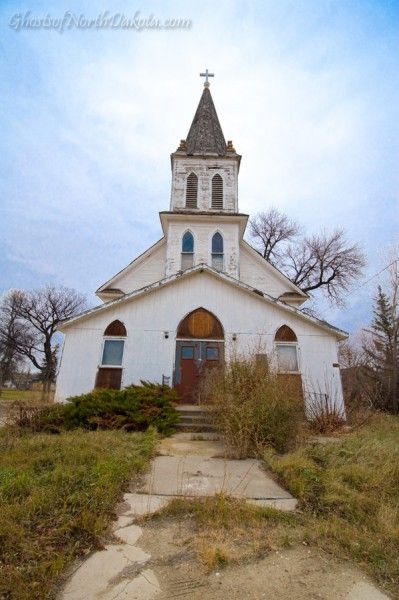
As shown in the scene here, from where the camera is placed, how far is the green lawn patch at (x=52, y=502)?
286 centimetres

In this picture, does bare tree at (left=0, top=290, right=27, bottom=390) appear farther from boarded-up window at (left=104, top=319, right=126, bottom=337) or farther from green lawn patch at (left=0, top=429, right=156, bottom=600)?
green lawn patch at (left=0, top=429, right=156, bottom=600)

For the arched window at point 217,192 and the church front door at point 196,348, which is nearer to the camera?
the church front door at point 196,348

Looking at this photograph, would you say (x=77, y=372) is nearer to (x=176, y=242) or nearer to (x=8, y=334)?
(x=176, y=242)

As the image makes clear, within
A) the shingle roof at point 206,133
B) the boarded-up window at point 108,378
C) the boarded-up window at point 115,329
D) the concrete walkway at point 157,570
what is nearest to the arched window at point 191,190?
the shingle roof at point 206,133

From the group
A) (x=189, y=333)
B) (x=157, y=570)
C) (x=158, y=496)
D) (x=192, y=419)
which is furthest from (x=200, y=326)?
(x=157, y=570)

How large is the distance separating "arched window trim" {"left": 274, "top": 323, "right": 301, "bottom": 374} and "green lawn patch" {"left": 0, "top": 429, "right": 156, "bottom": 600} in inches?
302

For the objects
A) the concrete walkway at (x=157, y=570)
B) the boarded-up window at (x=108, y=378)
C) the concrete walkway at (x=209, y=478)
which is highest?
the boarded-up window at (x=108, y=378)

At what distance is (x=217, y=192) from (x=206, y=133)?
5.61 metres

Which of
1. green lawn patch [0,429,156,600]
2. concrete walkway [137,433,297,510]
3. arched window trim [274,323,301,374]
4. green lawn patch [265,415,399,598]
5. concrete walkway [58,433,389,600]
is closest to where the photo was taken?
concrete walkway [58,433,389,600]

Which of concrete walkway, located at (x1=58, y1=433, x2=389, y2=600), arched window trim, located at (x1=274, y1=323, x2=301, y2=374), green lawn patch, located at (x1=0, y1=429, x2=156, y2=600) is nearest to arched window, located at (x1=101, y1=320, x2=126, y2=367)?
arched window trim, located at (x1=274, y1=323, x2=301, y2=374)

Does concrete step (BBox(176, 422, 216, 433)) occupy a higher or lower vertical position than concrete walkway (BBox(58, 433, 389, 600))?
higher

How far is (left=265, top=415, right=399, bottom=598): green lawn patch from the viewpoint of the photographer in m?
3.23

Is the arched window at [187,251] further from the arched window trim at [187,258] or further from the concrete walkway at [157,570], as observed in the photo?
the concrete walkway at [157,570]

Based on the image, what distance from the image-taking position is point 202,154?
21.0 metres
